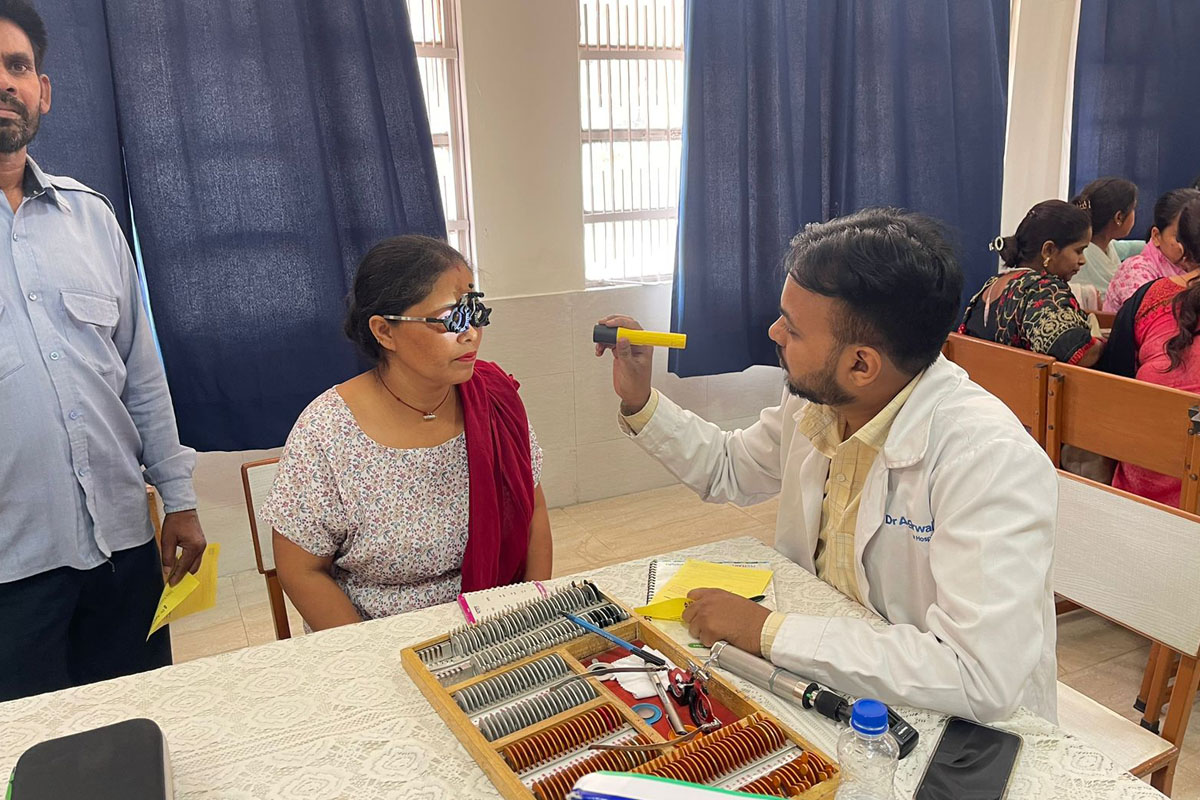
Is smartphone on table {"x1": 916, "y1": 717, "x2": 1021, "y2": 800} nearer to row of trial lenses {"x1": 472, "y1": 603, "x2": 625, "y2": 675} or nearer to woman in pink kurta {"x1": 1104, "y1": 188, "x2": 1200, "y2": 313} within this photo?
row of trial lenses {"x1": 472, "y1": 603, "x2": 625, "y2": 675}

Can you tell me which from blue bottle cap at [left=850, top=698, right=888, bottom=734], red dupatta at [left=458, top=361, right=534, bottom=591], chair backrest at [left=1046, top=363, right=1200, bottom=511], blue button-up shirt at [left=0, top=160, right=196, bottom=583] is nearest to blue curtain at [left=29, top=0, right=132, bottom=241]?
blue button-up shirt at [left=0, top=160, right=196, bottom=583]

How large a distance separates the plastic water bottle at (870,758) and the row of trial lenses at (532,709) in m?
0.31


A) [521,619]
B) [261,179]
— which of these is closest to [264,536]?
[521,619]

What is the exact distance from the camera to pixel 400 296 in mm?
1632

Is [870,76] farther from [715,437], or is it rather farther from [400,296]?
[400,296]

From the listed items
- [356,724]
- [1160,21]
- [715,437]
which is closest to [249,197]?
[715,437]

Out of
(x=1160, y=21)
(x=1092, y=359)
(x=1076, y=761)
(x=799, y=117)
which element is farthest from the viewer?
(x=1160, y=21)

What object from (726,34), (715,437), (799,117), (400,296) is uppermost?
(726,34)

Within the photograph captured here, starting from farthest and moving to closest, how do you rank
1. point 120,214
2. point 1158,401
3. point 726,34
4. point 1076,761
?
1. point 726,34
2. point 120,214
3. point 1158,401
4. point 1076,761

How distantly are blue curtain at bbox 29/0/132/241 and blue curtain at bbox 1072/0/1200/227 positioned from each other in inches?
164

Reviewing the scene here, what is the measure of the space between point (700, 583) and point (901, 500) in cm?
34

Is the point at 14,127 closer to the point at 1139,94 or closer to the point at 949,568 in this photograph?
the point at 949,568

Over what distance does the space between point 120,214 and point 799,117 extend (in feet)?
8.07

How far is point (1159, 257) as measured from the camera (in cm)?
345
